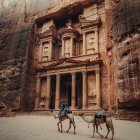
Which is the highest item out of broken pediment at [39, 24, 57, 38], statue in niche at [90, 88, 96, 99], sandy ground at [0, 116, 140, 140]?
broken pediment at [39, 24, 57, 38]

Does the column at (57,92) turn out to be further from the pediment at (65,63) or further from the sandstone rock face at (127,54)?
the sandstone rock face at (127,54)

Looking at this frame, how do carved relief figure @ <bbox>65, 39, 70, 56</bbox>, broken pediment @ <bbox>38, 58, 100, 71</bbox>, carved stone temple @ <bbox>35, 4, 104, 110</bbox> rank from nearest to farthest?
carved stone temple @ <bbox>35, 4, 104, 110</bbox> < broken pediment @ <bbox>38, 58, 100, 71</bbox> < carved relief figure @ <bbox>65, 39, 70, 56</bbox>

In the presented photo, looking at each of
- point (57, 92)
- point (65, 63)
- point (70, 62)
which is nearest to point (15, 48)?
point (65, 63)

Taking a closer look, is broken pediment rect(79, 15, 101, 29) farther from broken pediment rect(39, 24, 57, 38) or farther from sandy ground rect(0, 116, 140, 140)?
sandy ground rect(0, 116, 140, 140)

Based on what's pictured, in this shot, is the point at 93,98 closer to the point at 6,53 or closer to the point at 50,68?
the point at 50,68

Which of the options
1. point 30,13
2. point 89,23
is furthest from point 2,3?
point 89,23

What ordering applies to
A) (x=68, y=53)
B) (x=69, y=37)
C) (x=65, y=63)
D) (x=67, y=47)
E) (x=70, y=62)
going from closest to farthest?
1. (x=70, y=62)
2. (x=65, y=63)
3. (x=68, y=53)
4. (x=69, y=37)
5. (x=67, y=47)

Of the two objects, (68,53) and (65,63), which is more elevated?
(68,53)

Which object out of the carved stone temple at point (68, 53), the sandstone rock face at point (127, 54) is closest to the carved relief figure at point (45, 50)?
the carved stone temple at point (68, 53)

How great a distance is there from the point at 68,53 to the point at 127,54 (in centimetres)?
1013

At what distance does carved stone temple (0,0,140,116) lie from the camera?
1634cm

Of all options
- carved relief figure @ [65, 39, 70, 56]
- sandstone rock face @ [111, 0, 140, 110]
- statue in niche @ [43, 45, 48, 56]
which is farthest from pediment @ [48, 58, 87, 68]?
sandstone rock face @ [111, 0, 140, 110]

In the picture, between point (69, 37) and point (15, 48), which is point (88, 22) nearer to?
point (69, 37)

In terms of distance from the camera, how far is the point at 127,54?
14758 mm
